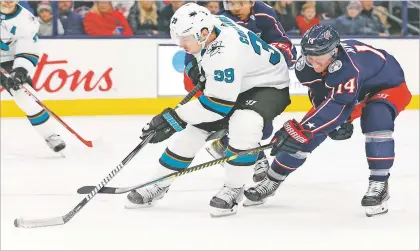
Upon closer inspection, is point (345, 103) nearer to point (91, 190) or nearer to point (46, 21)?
point (91, 190)

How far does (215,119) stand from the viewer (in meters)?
3.43

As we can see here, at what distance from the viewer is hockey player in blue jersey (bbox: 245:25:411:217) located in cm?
329

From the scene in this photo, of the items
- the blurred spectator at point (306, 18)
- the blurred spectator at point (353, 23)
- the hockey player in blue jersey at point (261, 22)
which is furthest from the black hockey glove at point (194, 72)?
the blurred spectator at point (353, 23)

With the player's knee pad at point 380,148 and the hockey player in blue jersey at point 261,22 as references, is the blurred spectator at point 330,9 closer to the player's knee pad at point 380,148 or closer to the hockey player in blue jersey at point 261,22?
the hockey player in blue jersey at point 261,22

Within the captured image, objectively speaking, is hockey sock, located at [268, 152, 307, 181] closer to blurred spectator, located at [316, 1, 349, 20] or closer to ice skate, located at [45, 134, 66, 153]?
ice skate, located at [45, 134, 66, 153]

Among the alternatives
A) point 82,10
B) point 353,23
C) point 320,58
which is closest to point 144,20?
point 82,10

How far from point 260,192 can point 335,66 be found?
76 centimetres

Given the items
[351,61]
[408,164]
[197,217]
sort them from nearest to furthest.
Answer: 1. [351,61]
2. [197,217]
3. [408,164]

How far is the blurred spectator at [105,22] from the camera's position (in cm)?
671

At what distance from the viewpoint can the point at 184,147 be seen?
3611mm

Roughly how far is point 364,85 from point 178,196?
1085 millimetres

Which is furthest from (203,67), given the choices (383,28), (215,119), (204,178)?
(383,28)

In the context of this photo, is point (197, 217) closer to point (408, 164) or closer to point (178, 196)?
point (178, 196)

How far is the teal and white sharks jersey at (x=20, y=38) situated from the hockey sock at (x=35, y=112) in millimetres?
168
